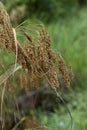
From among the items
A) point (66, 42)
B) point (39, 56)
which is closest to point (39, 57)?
point (39, 56)

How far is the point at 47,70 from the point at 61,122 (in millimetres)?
1474

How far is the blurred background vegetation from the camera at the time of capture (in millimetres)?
3279

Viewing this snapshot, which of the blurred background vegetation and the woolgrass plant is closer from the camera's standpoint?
the woolgrass plant

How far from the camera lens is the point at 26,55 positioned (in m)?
1.69

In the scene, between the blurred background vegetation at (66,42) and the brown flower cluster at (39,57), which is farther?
the blurred background vegetation at (66,42)

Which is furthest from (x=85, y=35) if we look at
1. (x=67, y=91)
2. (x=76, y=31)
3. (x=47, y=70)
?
(x=47, y=70)

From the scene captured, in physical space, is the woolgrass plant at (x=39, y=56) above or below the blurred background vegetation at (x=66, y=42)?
above

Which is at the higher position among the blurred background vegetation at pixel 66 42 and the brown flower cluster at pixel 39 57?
the brown flower cluster at pixel 39 57

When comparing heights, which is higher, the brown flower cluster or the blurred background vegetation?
the brown flower cluster

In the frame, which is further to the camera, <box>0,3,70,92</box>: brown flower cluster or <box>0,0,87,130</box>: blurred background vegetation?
<box>0,0,87,130</box>: blurred background vegetation

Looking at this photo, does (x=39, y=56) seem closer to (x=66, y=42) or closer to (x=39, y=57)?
(x=39, y=57)

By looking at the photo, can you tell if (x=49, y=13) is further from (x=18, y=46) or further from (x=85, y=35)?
(x=18, y=46)

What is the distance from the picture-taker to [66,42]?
508cm

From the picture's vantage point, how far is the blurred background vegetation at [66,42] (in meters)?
3.28
